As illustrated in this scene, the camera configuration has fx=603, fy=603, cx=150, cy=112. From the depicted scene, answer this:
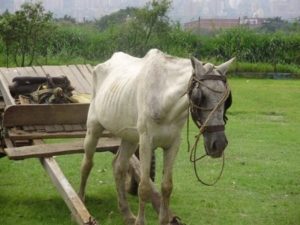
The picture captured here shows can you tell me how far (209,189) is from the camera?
758 cm

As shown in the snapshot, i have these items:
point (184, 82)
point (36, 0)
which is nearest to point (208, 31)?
point (36, 0)

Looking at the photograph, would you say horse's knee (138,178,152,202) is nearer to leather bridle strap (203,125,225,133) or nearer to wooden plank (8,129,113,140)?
leather bridle strap (203,125,225,133)

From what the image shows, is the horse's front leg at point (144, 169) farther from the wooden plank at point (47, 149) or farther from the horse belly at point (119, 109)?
the wooden plank at point (47, 149)

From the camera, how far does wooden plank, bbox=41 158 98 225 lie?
Answer: 16.6 feet

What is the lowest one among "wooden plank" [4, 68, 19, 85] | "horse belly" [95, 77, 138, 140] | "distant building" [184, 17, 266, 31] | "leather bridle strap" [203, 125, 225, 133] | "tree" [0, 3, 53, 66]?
"distant building" [184, 17, 266, 31]

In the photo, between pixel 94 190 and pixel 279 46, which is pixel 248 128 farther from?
pixel 279 46

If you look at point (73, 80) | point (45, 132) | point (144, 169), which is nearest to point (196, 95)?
point (144, 169)

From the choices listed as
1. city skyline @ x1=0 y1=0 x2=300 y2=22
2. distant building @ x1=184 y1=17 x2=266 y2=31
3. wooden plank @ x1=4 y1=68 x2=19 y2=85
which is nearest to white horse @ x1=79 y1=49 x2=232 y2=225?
wooden plank @ x1=4 y1=68 x2=19 y2=85

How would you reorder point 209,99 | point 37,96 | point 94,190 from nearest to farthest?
point 209,99, point 37,96, point 94,190

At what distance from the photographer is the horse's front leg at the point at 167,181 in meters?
5.24

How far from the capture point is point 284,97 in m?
16.2

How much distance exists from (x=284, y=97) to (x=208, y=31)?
11.6 meters

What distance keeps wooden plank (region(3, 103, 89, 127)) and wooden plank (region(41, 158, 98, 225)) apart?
48cm

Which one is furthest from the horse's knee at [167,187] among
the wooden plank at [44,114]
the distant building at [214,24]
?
the distant building at [214,24]
